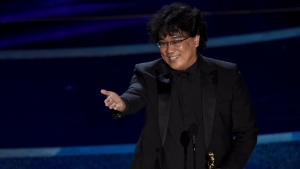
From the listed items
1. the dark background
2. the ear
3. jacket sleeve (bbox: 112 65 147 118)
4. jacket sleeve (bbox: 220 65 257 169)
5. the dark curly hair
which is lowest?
the dark background

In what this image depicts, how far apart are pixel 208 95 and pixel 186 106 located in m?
0.11

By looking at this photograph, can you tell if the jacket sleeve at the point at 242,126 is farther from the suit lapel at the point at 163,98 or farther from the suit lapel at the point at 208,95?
the suit lapel at the point at 163,98

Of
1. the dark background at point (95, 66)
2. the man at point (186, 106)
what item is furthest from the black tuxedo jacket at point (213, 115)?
the dark background at point (95, 66)

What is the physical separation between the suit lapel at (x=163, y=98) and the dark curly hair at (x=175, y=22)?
0.54ft

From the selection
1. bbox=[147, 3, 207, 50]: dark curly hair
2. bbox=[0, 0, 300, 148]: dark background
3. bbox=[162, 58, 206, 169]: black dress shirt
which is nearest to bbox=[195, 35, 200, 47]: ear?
bbox=[147, 3, 207, 50]: dark curly hair

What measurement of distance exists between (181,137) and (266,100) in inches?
103

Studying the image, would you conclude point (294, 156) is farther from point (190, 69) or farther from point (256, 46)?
point (190, 69)

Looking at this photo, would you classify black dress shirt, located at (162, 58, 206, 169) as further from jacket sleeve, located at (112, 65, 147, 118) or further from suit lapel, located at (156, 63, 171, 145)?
jacket sleeve, located at (112, 65, 147, 118)

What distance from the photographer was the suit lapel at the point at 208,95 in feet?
8.39

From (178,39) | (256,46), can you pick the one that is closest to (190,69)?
(178,39)

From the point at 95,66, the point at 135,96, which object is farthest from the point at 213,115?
the point at 95,66

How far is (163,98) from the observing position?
2613 millimetres

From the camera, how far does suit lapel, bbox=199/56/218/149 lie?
2.56 meters

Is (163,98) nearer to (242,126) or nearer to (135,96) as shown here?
(135,96)
